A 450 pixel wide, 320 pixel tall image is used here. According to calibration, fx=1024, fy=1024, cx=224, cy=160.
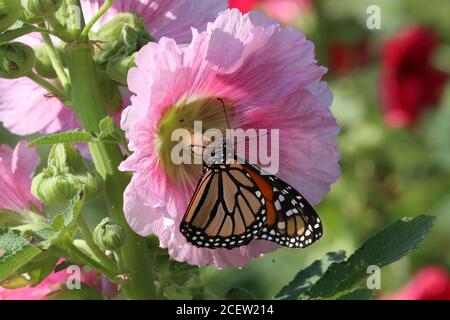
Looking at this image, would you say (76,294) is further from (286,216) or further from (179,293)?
(286,216)

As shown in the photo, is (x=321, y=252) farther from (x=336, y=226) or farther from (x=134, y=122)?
(x=134, y=122)

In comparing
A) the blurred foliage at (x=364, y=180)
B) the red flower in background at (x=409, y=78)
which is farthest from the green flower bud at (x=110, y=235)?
the red flower in background at (x=409, y=78)

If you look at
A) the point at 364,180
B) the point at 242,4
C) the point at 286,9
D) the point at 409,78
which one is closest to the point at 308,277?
the point at 242,4

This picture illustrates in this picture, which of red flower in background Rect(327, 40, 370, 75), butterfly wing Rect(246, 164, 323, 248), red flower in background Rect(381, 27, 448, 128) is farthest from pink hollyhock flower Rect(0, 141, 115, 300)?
red flower in background Rect(381, 27, 448, 128)

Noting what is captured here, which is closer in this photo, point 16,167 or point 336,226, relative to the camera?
point 16,167

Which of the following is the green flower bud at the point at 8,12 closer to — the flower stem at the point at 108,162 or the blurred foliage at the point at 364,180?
the flower stem at the point at 108,162
